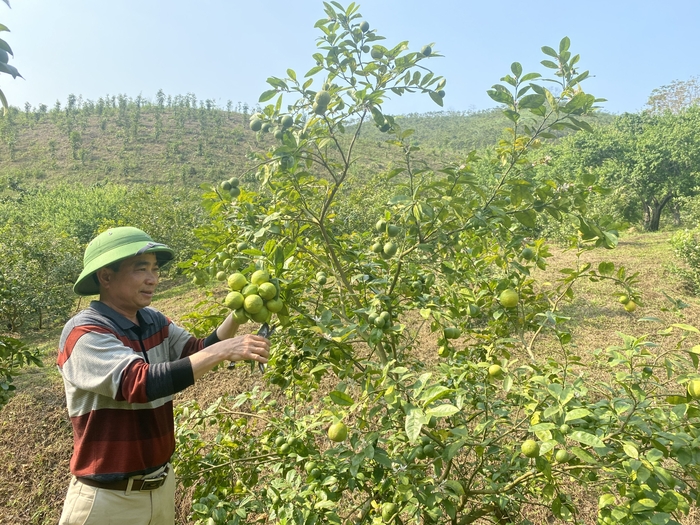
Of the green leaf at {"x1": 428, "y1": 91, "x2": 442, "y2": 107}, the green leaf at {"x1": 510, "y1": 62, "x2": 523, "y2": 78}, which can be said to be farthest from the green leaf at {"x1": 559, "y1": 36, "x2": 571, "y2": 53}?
the green leaf at {"x1": 428, "y1": 91, "x2": 442, "y2": 107}

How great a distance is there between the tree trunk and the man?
23.6 metres

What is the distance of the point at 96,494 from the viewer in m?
1.48

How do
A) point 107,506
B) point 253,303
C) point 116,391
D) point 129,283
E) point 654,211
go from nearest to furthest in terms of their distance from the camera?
1. point 253,303
2. point 116,391
3. point 107,506
4. point 129,283
5. point 654,211

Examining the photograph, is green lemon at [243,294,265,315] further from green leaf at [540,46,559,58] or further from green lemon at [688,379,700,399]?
green leaf at [540,46,559,58]

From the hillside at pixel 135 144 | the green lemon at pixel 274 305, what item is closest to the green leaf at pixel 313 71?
the green lemon at pixel 274 305

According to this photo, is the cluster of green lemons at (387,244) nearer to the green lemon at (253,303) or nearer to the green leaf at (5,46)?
the green lemon at (253,303)

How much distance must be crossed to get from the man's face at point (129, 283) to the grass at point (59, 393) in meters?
0.18

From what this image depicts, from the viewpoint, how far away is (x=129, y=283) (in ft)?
5.22

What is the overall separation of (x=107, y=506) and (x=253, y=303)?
109 cm

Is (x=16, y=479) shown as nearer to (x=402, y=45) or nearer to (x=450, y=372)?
(x=450, y=372)

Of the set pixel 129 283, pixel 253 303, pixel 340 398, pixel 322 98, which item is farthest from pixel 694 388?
pixel 129 283

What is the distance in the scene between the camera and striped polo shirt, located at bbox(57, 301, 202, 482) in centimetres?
127

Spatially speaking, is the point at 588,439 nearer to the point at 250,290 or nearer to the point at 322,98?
the point at 250,290

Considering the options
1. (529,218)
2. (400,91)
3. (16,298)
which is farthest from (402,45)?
(16,298)
